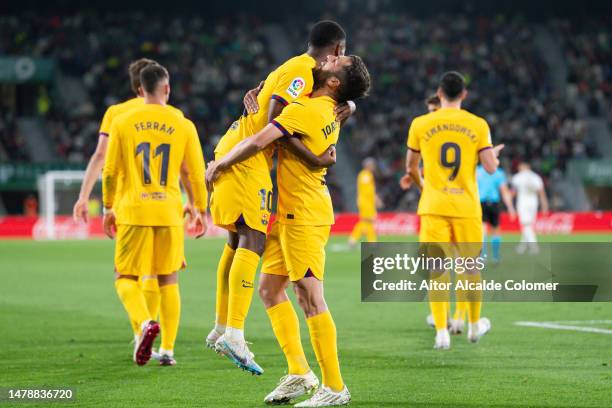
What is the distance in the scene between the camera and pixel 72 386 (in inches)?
289

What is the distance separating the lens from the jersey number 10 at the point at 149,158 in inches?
328

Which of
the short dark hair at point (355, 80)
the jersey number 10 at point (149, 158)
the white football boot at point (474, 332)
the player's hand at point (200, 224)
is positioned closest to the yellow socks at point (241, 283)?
the short dark hair at point (355, 80)

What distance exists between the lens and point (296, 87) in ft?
21.8

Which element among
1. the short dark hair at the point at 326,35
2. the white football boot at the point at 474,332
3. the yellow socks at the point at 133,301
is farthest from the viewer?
the white football boot at the point at 474,332

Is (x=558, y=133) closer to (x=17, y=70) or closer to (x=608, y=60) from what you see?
(x=608, y=60)

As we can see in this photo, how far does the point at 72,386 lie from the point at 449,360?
3.21m

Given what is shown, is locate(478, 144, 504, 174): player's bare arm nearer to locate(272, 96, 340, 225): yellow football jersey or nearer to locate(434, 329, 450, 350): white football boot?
locate(434, 329, 450, 350): white football boot

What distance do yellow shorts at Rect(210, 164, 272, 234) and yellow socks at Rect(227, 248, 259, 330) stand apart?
216 mm

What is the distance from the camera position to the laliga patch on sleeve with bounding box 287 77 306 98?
21.8ft

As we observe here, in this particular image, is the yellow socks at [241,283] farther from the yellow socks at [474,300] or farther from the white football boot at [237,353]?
the yellow socks at [474,300]

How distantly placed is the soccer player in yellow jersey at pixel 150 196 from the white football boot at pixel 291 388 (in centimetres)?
203

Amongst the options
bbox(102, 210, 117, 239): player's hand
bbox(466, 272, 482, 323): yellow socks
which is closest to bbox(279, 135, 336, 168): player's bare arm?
bbox(102, 210, 117, 239): player's hand

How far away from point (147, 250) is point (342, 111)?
2494 mm

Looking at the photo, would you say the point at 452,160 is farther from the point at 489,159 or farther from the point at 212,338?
the point at 212,338
